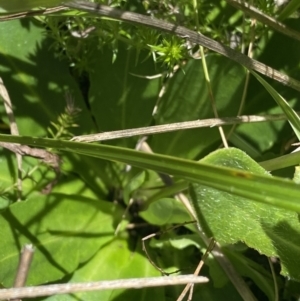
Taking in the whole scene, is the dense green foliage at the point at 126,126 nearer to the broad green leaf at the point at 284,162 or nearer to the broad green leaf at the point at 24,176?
the broad green leaf at the point at 24,176

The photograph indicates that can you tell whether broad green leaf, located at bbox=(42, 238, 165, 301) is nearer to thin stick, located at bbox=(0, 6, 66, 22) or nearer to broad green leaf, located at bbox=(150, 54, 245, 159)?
broad green leaf, located at bbox=(150, 54, 245, 159)

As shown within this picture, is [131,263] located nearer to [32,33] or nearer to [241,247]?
[241,247]

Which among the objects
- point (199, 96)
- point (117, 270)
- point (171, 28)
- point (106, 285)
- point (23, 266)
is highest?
point (171, 28)

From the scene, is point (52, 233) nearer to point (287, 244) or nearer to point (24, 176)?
point (24, 176)

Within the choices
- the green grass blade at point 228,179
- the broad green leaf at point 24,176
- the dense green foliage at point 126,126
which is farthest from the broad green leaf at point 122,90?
the green grass blade at point 228,179

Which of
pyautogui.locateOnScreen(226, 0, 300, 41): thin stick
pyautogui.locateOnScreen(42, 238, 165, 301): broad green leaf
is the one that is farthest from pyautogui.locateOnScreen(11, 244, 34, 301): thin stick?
pyautogui.locateOnScreen(226, 0, 300, 41): thin stick

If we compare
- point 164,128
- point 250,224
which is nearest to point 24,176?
point 164,128
